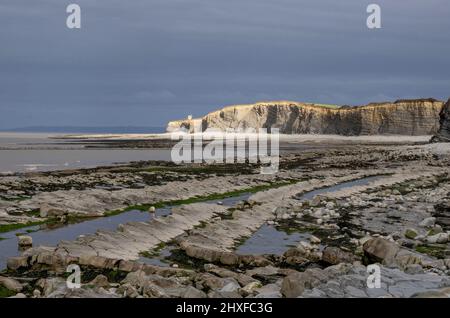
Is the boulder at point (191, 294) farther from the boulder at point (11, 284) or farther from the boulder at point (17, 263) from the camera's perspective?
the boulder at point (17, 263)

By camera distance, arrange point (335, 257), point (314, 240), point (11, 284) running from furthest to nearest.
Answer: point (314, 240) < point (335, 257) < point (11, 284)

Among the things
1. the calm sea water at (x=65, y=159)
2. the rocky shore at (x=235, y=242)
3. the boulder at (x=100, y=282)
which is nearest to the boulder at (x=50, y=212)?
the rocky shore at (x=235, y=242)

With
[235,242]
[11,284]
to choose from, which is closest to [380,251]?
[235,242]

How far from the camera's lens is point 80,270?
15.4 m

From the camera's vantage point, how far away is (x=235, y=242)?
2047 centimetres

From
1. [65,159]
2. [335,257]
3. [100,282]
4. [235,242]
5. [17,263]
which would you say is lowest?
[65,159]

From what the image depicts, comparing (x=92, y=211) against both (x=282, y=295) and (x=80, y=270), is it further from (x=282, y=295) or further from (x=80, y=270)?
(x=282, y=295)

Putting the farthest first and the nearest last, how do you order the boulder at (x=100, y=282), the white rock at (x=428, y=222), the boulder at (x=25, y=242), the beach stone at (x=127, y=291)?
the white rock at (x=428, y=222)
the boulder at (x=25, y=242)
the boulder at (x=100, y=282)
the beach stone at (x=127, y=291)

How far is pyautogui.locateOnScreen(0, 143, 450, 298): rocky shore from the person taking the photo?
12688mm

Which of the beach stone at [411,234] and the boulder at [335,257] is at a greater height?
the boulder at [335,257]

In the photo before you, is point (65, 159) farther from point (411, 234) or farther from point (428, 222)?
point (411, 234)

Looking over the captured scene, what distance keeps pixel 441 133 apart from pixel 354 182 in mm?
65087

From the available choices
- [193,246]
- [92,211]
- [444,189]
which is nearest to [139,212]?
[92,211]

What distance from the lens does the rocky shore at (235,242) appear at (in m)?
12.7
